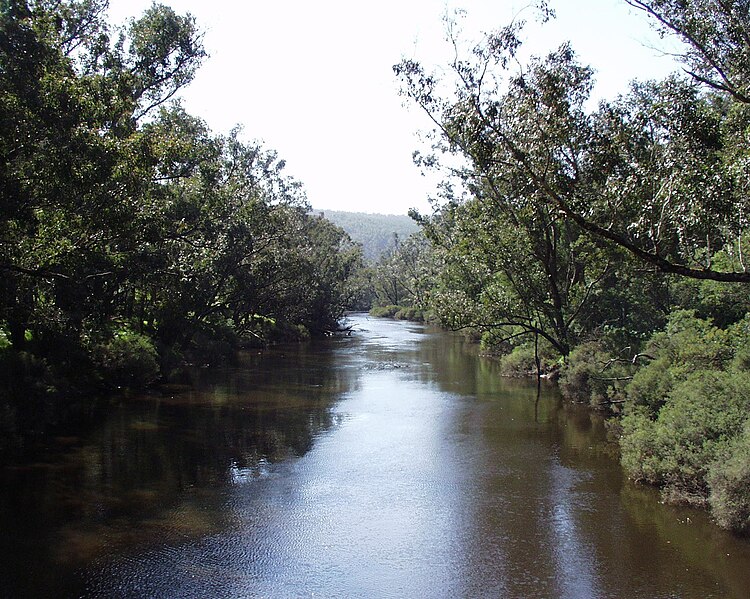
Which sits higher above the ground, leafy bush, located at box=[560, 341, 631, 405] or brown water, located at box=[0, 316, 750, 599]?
leafy bush, located at box=[560, 341, 631, 405]

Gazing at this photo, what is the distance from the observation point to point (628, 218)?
44.4ft

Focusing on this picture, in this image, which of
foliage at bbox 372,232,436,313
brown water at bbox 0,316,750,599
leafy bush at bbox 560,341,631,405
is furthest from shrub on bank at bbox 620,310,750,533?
foliage at bbox 372,232,436,313

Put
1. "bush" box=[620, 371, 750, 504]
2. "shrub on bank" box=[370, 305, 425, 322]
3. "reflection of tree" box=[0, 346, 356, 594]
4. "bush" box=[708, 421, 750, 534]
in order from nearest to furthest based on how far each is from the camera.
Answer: "bush" box=[708, 421, 750, 534] → "reflection of tree" box=[0, 346, 356, 594] → "bush" box=[620, 371, 750, 504] → "shrub on bank" box=[370, 305, 425, 322]

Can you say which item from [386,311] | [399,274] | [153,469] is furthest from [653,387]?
[399,274]

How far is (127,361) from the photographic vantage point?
22047 mm

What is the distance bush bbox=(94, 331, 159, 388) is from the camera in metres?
21.4

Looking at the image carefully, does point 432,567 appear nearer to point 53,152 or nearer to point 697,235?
point 697,235

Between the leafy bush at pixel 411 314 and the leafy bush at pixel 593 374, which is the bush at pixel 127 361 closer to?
the leafy bush at pixel 593 374

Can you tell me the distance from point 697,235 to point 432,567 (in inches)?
276

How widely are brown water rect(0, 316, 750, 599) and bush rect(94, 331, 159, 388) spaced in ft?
6.30

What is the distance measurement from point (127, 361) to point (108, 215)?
29.5ft

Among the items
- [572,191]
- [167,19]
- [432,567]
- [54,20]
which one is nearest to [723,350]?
[572,191]

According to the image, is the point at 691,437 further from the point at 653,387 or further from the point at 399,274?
the point at 399,274

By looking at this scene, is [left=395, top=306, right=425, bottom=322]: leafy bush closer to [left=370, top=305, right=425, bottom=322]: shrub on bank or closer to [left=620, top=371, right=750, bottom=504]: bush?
[left=370, top=305, right=425, bottom=322]: shrub on bank
